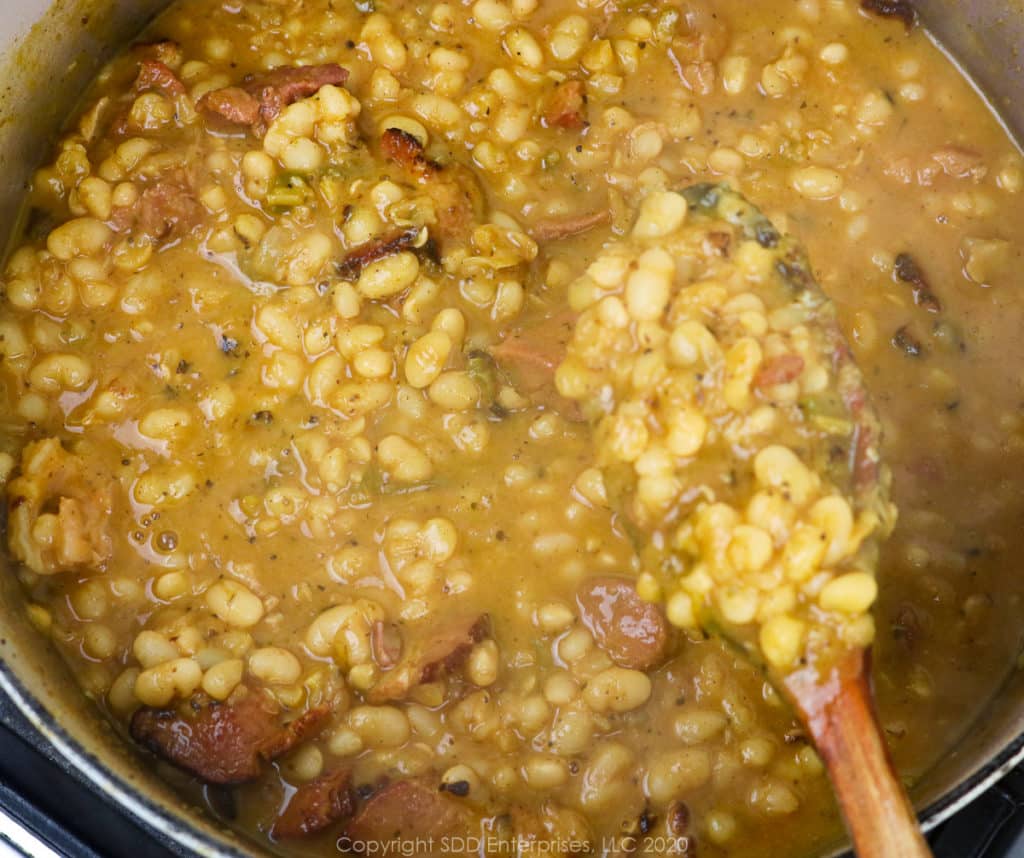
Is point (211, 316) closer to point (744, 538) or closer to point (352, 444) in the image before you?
point (352, 444)

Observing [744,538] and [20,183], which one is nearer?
[744,538]

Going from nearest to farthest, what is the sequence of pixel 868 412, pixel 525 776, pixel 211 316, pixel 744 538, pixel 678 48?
1. pixel 744 538
2. pixel 868 412
3. pixel 525 776
4. pixel 211 316
5. pixel 678 48

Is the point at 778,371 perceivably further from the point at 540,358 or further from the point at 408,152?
the point at 408,152

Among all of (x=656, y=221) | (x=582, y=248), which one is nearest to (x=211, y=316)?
(x=582, y=248)

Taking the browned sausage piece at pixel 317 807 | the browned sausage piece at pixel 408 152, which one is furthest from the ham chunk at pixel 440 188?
the browned sausage piece at pixel 317 807

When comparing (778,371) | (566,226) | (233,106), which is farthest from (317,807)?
(233,106)
